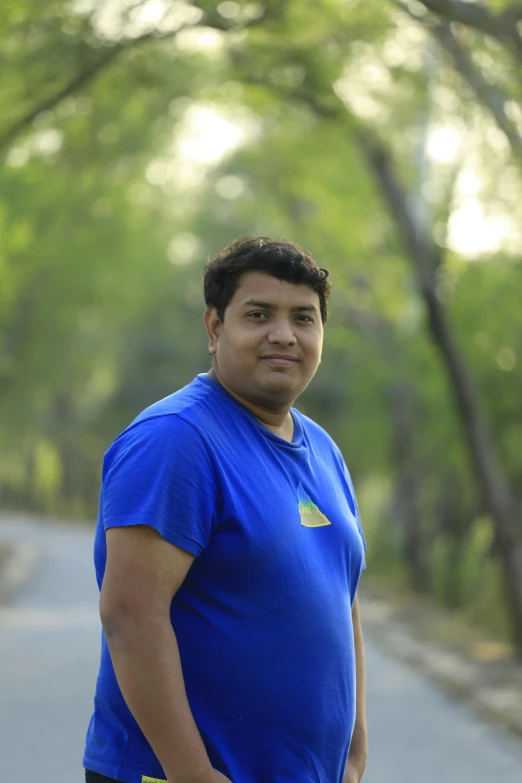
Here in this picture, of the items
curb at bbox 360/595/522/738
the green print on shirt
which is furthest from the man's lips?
curb at bbox 360/595/522/738

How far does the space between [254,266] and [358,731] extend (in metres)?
1.12

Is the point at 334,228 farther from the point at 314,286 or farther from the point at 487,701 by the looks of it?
the point at 314,286

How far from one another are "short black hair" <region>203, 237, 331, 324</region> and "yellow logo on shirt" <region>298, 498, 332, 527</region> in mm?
454

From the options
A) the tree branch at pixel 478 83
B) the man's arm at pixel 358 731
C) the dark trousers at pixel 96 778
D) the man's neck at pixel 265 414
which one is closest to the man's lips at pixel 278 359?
the man's neck at pixel 265 414

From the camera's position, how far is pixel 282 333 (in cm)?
288

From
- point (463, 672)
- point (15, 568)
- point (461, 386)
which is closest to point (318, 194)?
point (461, 386)

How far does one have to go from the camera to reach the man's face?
2.88m

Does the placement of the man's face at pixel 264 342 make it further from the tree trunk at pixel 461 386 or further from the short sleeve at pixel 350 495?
the tree trunk at pixel 461 386

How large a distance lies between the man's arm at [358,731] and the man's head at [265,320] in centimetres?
66

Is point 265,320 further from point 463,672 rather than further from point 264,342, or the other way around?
point 463,672

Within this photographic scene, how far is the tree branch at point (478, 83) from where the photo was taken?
35.7 ft

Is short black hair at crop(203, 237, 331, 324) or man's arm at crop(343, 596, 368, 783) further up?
short black hair at crop(203, 237, 331, 324)

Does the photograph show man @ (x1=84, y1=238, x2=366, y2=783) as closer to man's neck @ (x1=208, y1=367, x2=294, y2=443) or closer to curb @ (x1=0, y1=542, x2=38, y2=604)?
man's neck @ (x1=208, y1=367, x2=294, y2=443)

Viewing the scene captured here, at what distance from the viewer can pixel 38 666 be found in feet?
39.4
